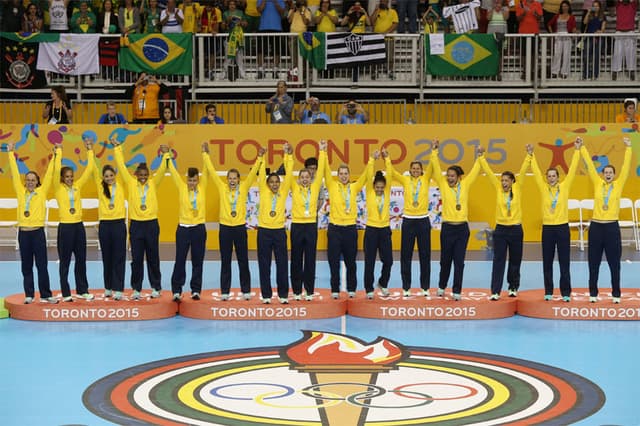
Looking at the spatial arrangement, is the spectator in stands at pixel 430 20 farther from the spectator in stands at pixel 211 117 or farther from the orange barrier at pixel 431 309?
the orange barrier at pixel 431 309

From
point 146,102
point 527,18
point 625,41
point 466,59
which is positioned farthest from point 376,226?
point 625,41

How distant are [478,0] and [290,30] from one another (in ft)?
15.6

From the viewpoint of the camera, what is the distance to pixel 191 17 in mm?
25859

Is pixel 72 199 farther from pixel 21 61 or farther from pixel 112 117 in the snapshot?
pixel 21 61

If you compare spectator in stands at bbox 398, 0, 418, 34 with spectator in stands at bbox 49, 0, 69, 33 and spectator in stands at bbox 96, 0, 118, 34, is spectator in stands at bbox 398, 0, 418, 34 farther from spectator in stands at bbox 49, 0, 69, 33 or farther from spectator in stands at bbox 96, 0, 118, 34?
spectator in stands at bbox 49, 0, 69, 33

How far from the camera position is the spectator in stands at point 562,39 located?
25.2 metres

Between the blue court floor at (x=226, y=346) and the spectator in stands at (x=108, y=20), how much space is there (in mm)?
12622

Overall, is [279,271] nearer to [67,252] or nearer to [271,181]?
[271,181]

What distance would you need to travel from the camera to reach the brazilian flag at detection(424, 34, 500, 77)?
25219 mm

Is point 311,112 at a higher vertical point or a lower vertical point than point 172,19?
lower

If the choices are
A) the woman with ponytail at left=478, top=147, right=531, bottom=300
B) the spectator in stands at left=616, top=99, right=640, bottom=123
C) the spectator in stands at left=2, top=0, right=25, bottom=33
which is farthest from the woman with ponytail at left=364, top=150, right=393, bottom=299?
the spectator in stands at left=2, top=0, right=25, bottom=33

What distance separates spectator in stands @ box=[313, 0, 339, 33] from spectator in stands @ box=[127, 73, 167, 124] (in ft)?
15.4

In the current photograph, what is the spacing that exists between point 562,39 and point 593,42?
2.53ft

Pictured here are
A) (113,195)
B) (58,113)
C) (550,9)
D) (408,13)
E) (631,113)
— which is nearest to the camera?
(113,195)
